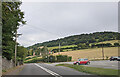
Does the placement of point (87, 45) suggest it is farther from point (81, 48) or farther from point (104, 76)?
point (104, 76)

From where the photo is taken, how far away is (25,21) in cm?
2952

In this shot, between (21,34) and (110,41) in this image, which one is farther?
(110,41)

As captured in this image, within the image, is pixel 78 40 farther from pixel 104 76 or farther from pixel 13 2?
pixel 104 76

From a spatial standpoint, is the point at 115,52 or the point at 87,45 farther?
the point at 87,45

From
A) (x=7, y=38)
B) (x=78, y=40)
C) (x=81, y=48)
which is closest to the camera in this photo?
(x=7, y=38)

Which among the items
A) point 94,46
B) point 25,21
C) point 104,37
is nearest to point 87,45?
point 94,46

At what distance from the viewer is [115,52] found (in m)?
68.9

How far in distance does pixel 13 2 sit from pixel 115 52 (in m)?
56.0

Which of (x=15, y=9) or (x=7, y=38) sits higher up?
(x=15, y=9)

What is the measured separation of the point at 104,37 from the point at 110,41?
4.61 meters

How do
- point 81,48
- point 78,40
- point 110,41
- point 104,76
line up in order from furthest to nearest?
point 81,48
point 110,41
point 78,40
point 104,76

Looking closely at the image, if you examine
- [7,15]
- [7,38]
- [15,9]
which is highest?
[15,9]

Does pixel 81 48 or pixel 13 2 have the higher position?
pixel 13 2

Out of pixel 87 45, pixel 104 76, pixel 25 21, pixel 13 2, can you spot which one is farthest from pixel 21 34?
pixel 87 45
